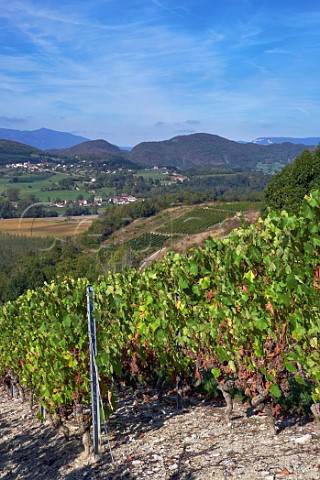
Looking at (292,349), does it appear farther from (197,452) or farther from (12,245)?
(12,245)

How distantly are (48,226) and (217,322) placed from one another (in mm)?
90130

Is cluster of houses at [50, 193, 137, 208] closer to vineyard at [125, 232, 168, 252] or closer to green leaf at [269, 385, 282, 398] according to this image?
vineyard at [125, 232, 168, 252]

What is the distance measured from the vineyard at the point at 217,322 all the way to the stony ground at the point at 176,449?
0.28 metres

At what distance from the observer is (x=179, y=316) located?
17.0 ft

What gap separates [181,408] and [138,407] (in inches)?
25.0

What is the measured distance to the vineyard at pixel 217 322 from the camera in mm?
3662

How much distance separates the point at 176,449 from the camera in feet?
13.9

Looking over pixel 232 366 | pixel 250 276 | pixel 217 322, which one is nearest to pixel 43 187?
pixel 217 322

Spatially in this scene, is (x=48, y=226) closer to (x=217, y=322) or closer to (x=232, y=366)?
(x=217, y=322)

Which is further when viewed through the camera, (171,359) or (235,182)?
(235,182)

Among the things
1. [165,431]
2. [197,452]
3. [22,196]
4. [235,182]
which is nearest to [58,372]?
[165,431]

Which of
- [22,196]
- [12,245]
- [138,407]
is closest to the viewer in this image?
[138,407]

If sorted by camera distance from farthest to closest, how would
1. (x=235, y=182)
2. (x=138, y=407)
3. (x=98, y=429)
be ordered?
(x=235, y=182) → (x=138, y=407) → (x=98, y=429)

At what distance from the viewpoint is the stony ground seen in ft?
12.1
